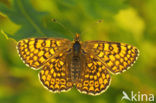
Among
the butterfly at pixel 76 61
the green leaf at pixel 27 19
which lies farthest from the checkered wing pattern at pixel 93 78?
the green leaf at pixel 27 19

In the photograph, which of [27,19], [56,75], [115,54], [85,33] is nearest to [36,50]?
[56,75]

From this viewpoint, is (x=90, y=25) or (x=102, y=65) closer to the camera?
(x=102, y=65)

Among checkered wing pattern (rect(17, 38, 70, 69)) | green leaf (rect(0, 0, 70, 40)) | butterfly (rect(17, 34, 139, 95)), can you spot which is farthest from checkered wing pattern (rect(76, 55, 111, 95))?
green leaf (rect(0, 0, 70, 40))

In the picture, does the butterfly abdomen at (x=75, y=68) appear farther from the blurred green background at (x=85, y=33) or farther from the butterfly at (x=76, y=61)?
the blurred green background at (x=85, y=33)

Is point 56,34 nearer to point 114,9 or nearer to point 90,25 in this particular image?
point 90,25

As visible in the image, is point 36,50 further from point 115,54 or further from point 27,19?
point 115,54

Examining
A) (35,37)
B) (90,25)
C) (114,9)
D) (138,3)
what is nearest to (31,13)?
(35,37)

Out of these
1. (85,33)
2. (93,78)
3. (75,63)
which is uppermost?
(85,33)
